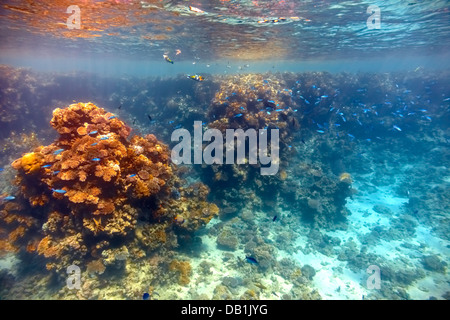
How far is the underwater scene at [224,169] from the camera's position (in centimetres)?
711

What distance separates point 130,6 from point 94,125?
12.1m

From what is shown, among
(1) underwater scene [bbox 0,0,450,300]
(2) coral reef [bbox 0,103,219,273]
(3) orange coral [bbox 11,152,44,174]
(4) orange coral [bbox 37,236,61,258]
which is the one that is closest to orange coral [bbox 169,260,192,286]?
(1) underwater scene [bbox 0,0,450,300]

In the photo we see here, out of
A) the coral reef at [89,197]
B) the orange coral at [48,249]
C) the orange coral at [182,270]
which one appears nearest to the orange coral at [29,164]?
the coral reef at [89,197]

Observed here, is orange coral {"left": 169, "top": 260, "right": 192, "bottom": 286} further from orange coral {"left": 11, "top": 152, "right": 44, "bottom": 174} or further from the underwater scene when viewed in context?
orange coral {"left": 11, "top": 152, "right": 44, "bottom": 174}

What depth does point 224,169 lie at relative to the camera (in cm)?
1262

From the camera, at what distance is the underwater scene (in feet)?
23.3

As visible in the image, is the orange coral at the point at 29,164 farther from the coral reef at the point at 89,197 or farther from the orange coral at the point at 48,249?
the orange coral at the point at 48,249

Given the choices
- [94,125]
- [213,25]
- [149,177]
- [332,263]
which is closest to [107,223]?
[149,177]

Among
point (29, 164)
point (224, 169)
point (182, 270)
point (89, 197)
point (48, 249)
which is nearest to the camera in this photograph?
point (89, 197)

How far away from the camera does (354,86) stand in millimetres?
22859

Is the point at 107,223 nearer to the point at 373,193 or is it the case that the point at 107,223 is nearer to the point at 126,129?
the point at 126,129

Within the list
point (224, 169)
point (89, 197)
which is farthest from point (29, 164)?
point (224, 169)

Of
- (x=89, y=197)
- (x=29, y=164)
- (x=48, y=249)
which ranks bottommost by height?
(x=48, y=249)

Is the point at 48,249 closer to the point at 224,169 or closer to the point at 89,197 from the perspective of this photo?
the point at 89,197
